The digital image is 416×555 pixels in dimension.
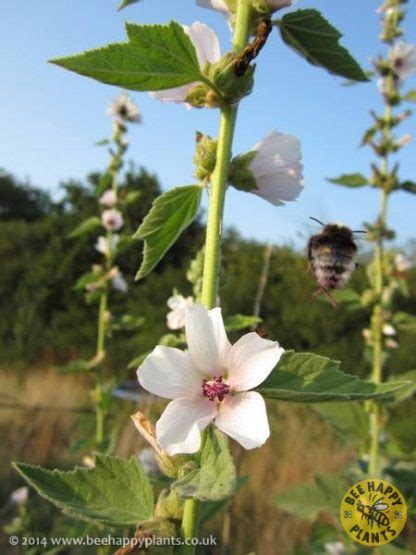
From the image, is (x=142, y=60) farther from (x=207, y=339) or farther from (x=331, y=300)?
(x=331, y=300)

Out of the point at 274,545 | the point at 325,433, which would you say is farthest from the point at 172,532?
the point at 325,433

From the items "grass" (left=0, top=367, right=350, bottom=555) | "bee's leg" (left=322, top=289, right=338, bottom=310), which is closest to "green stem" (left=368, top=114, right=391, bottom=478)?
"grass" (left=0, top=367, right=350, bottom=555)

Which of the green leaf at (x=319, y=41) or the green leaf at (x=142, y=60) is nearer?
the green leaf at (x=142, y=60)

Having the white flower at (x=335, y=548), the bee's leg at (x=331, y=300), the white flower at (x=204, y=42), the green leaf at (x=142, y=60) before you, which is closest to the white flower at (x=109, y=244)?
the white flower at (x=335, y=548)

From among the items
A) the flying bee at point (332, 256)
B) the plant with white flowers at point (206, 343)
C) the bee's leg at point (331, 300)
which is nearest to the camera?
the plant with white flowers at point (206, 343)

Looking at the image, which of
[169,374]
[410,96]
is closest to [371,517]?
Result: [169,374]

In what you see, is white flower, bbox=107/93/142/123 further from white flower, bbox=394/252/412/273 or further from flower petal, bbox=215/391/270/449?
flower petal, bbox=215/391/270/449

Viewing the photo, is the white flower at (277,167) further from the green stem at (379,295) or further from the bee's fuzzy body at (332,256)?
the green stem at (379,295)
